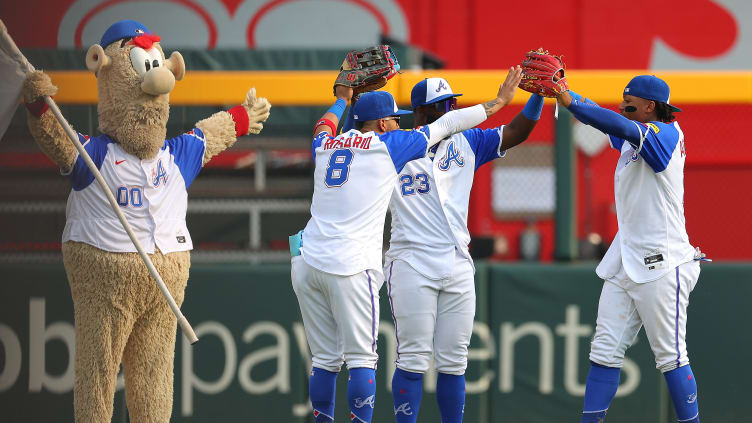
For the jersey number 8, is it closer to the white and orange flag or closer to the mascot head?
the mascot head

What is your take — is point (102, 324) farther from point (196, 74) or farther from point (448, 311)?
point (196, 74)

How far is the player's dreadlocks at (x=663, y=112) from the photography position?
4.88 meters

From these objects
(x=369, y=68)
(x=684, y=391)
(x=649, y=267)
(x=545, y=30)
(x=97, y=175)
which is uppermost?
(x=545, y=30)

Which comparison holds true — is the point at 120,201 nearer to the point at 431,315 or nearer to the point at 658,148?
the point at 431,315

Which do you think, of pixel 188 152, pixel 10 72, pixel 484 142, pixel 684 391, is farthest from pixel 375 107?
pixel 684 391

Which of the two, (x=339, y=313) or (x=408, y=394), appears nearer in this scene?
(x=339, y=313)

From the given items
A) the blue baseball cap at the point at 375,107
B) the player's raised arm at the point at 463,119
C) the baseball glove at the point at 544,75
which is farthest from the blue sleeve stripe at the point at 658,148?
the blue baseball cap at the point at 375,107

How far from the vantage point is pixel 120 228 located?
4461 mm

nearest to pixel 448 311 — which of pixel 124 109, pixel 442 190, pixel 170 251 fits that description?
pixel 442 190

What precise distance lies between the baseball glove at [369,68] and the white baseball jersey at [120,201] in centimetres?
105

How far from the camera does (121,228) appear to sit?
4461 mm

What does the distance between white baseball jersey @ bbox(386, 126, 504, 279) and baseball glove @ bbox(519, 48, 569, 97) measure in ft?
1.41

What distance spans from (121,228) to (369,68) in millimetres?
1472

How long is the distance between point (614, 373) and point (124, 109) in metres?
2.70
